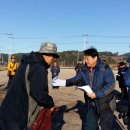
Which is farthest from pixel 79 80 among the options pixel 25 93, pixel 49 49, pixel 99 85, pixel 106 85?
pixel 25 93

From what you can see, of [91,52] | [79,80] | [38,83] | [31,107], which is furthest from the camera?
[79,80]

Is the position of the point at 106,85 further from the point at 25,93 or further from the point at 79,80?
the point at 25,93

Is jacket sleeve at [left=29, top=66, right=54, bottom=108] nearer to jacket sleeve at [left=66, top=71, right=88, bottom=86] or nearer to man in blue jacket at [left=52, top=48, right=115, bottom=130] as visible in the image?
man in blue jacket at [left=52, top=48, right=115, bottom=130]

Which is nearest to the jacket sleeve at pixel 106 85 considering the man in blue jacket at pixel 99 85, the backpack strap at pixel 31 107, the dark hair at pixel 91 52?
the man in blue jacket at pixel 99 85

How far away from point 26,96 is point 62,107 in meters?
8.10

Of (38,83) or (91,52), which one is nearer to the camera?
(38,83)

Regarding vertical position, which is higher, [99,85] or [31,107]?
[99,85]

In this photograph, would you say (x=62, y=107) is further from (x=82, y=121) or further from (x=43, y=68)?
(x=43, y=68)

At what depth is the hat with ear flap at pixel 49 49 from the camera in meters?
5.06

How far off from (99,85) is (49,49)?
6.35ft

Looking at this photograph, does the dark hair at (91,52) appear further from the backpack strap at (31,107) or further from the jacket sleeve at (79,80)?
the backpack strap at (31,107)

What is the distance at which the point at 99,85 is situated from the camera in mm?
6777

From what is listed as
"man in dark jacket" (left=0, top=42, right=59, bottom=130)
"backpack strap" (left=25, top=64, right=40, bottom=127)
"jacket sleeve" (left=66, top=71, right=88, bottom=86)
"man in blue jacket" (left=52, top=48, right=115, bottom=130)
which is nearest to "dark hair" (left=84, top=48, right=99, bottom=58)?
"man in blue jacket" (left=52, top=48, right=115, bottom=130)

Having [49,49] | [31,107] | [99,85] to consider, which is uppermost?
[49,49]
